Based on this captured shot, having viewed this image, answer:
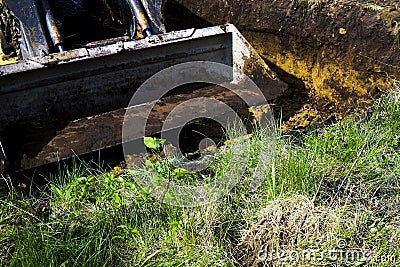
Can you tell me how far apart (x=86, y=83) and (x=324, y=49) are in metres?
1.89

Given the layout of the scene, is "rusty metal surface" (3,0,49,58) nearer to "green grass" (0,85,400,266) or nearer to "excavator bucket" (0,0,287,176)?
"excavator bucket" (0,0,287,176)

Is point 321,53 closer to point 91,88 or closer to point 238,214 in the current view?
point 91,88

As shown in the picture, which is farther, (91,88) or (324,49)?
(324,49)

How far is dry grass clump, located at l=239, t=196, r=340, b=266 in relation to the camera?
227 cm

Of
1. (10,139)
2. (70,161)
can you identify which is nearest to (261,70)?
(70,161)

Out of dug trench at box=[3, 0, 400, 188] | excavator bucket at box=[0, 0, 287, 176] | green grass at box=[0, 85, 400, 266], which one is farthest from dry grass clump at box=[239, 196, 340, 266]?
excavator bucket at box=[0, 0, 287, 176]

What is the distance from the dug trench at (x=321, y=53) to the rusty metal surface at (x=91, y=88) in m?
0.20

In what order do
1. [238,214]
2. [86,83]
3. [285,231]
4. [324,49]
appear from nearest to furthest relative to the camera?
1. [285,231]
2. [238,214]
3. [86,83]
4. [324,49]

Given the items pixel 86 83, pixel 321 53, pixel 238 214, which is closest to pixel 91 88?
pixel 86 83

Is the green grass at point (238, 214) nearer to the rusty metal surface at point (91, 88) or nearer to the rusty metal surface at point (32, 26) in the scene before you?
the rusty metal surface at point (91, 88)

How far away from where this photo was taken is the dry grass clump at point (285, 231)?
2273 mm

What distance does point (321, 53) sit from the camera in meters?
4.02

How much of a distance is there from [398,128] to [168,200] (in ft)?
5.00

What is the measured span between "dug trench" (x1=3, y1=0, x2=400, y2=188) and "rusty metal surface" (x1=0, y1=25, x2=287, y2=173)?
0.66 feet
